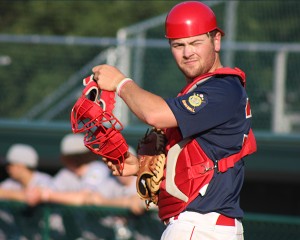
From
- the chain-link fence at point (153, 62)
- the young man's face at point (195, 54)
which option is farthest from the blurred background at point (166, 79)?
the young man's face at point (195, 54)

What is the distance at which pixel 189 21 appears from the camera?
4285 mm

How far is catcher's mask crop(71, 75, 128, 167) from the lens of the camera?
437 cm

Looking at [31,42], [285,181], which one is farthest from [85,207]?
[31,42]

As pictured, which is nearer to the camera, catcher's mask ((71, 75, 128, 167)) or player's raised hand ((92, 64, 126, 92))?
player's raised hand ((92, 64, 126, 92))

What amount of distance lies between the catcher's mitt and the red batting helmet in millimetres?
618

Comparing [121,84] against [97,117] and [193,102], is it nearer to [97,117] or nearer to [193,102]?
[97,117]

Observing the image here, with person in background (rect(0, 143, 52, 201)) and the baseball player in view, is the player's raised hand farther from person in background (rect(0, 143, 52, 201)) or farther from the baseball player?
person in background (rect(0, 143, 52, 201))

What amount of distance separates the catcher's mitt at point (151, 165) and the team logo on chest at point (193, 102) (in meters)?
0.50

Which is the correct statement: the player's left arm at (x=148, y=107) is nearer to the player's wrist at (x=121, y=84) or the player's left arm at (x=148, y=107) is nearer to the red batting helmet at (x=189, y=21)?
the player's wrist at (x=121, y=84)

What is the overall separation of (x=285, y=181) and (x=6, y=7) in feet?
19.0

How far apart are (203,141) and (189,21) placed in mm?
607

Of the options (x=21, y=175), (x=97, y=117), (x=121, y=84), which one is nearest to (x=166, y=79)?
(x=21, y=175)

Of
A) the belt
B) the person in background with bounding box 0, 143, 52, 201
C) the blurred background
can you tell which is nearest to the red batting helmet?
the belt

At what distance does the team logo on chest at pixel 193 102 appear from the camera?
410 cm
